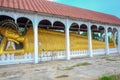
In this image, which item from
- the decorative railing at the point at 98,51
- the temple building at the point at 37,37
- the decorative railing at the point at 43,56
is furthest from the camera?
the decorative railing at the point at 98,51

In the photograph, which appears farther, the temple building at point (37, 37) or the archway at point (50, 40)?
the archway at point (50, 40)

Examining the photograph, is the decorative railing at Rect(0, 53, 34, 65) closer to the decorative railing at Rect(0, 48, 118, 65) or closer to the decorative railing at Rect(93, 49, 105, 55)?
the decorative railing at Rect(0, 48, 118, 65)

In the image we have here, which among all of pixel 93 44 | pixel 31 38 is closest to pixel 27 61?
pixel 31 38

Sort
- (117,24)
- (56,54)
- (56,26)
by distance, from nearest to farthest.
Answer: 1. (56,54)
2. (56,26)
3. (117,24)

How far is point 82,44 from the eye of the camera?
56.8 ft

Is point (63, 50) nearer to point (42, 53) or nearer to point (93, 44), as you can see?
point (42, 53)

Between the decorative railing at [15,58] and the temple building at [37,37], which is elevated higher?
the temple building at [37,37]

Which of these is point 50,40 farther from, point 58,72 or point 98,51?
point 58,72

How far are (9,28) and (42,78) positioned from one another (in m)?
7.29

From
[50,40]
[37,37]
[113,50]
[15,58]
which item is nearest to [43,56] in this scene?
[37,37]

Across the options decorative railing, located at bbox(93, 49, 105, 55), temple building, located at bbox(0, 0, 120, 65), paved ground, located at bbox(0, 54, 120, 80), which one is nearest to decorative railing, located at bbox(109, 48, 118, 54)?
decorative railing, located at bbox(93, 49, 105, 55)

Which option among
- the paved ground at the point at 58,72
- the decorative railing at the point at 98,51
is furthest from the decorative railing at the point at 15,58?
the decorative railing at the point at 98,51

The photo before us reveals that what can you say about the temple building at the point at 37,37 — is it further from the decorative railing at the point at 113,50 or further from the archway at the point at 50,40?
the decorative railing at the point at 113,50

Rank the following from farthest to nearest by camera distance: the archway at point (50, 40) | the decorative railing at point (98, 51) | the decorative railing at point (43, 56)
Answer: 1. the decorative railing at point (98, 51)
2. the archway at point (50, 40)
3. the decorative railing at point (43, 56)
